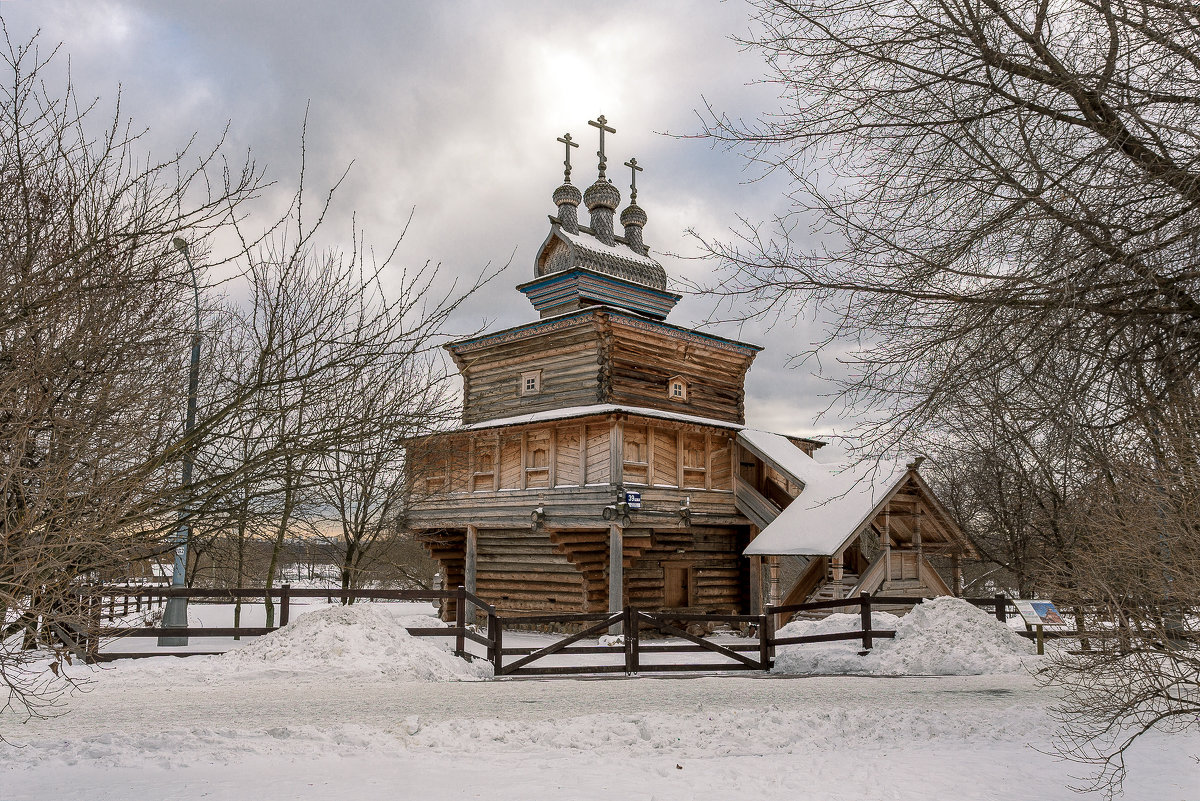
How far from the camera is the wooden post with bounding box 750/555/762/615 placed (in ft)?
78.0

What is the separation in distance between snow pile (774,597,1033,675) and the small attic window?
10.8m

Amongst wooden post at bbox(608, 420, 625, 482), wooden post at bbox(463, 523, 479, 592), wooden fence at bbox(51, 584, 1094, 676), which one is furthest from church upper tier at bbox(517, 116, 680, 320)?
wooden fence at bbox(51, 584, 1094, 676)

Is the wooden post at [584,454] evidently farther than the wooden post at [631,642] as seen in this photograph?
Yes

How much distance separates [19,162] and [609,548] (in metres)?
18.7

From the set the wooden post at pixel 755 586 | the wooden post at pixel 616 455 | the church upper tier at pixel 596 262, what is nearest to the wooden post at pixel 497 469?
the wooden post at pixel 616 455

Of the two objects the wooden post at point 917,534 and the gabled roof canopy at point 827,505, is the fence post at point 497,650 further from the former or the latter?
the wooden post at point 917,534

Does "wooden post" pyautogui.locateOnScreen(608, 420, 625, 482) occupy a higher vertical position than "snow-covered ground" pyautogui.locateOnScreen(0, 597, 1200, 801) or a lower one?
higher

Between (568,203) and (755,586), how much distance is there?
47.9 ft

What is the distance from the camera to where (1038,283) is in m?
6.67

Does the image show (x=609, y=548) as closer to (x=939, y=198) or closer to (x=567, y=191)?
(x=567, y=191)

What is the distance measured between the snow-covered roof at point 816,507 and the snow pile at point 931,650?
2649mm

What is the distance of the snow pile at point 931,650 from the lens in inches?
629

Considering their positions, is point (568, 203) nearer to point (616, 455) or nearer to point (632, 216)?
point (632, 216)

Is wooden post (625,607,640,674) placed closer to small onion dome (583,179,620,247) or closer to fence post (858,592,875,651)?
fence post (858,592,875,651)
